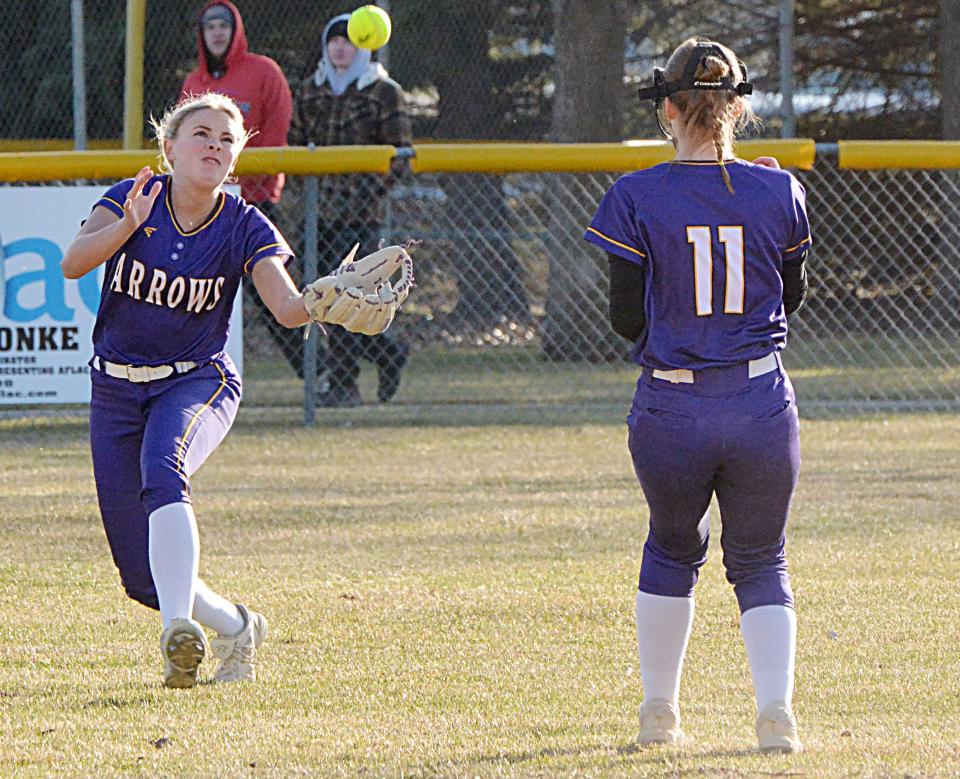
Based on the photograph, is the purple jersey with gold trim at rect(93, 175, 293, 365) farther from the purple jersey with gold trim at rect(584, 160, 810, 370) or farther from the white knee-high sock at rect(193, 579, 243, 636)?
the purple jersey with gold trim at rect(584, 160, 810, 370)

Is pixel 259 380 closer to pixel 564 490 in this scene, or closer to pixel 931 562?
pixel 564 490

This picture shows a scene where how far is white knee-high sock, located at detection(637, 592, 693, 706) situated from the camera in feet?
12.3

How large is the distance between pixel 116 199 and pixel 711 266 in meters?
1.78

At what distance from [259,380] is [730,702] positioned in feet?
26.8

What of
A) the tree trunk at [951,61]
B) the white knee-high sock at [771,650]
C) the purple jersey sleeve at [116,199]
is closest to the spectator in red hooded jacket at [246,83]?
the purple jersey sleeve at [116,199]

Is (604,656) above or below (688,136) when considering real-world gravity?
below

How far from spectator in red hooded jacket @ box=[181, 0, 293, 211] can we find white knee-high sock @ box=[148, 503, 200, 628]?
577 cm

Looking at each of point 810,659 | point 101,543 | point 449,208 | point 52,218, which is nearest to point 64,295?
point 52,218

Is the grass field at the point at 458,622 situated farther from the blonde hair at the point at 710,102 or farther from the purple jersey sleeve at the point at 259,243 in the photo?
the blonde hair at the point at 710,102

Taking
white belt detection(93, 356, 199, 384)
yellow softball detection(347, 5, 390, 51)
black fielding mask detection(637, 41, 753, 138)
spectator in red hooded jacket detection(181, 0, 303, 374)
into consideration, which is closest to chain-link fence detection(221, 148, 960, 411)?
spectator in red hooded jacket detection(181, 0, 303, 374)

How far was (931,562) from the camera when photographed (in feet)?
19.9

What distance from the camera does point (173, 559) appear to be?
4.27 meters

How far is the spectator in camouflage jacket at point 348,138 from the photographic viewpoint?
33.3 feet

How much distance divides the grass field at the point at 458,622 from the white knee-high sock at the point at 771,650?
14 cm
